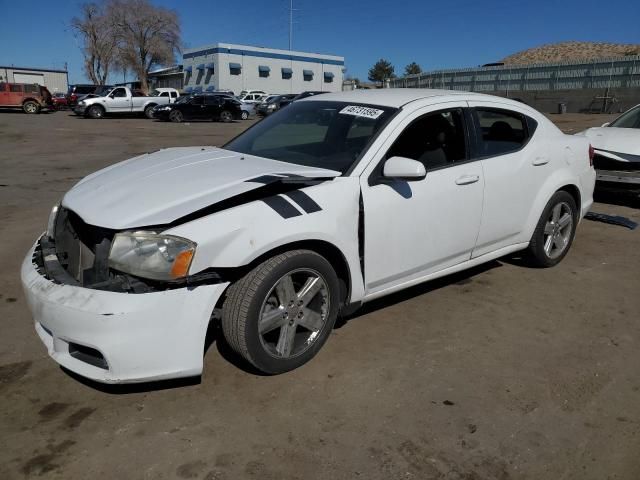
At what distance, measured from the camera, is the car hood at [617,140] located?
6.94 meters

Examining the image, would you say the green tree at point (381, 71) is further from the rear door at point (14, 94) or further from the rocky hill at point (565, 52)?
the rear door at point (14, 94)

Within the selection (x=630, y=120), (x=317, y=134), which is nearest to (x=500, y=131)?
(x=317, y=134)

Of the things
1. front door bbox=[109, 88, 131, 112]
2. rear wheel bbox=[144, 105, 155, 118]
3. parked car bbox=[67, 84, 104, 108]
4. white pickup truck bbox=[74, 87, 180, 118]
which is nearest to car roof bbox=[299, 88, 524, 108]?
rear wheel bbox=[144, 105, 155, 118]

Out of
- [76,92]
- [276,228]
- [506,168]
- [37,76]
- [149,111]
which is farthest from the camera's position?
[37,76]

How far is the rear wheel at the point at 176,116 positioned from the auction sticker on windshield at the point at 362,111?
1016 inches

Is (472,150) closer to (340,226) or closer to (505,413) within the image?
(340,226)

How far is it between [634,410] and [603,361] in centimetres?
52

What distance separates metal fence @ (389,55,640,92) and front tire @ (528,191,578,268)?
31.0 metres

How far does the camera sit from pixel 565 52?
214ft

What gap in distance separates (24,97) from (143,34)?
115ft

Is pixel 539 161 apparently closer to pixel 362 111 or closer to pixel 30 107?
pixel 362 111

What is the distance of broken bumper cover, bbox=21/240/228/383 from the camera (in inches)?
96.0

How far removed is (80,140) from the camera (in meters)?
16.5

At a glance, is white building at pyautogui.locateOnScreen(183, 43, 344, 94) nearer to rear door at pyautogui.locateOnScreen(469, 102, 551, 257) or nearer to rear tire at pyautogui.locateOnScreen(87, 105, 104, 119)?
rear tire at pyautogui.locateOnScreen(87, 105, 104, 119)
